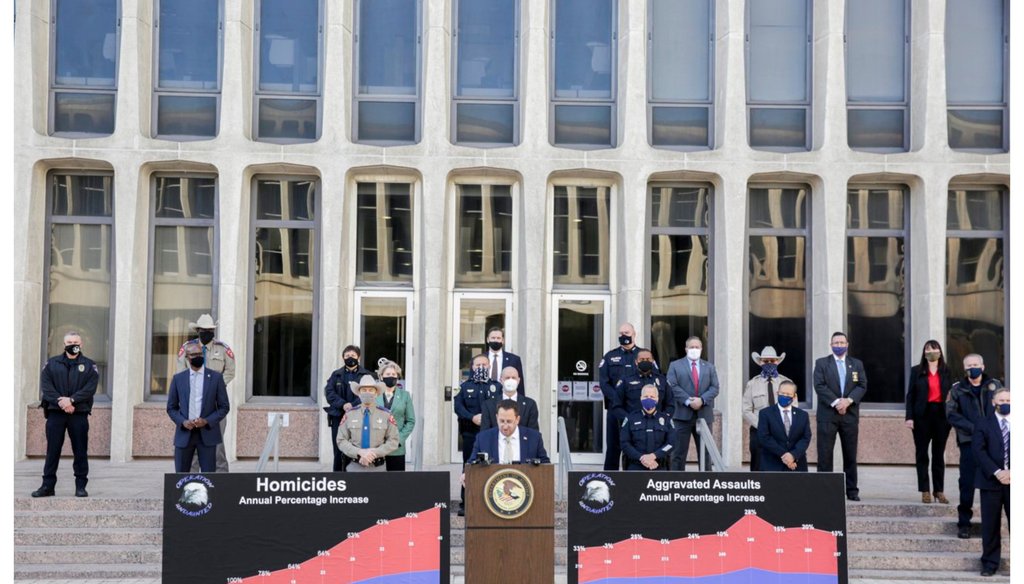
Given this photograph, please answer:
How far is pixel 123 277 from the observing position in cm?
1539

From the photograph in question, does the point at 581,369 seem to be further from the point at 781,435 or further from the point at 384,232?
the point at 781,435

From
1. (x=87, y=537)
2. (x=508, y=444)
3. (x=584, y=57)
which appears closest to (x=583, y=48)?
(x=584, y=57)

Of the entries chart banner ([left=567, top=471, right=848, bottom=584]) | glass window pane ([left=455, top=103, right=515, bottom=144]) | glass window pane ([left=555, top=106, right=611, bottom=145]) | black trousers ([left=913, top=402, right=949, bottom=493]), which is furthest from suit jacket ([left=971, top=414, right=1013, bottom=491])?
glass window pane ([left=455, top=103, right=515, bottom=144])

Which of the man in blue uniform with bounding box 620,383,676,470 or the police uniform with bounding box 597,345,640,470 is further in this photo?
the police uniform with bounding box 597,345,640,470

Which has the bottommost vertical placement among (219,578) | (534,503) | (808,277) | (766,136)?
(219,578)

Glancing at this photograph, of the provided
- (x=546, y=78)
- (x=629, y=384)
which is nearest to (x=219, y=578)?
(x=629, y=384)

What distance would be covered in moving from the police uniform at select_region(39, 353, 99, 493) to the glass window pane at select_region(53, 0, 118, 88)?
5.50 meters

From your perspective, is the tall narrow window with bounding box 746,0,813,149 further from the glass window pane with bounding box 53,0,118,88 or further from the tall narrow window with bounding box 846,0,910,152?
the glass window pane with bounding box 53,0,118,88

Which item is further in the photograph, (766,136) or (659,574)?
(766,136)

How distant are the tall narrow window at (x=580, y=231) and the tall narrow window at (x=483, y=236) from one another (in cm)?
72

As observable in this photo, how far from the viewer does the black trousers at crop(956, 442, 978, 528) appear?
11.3 m

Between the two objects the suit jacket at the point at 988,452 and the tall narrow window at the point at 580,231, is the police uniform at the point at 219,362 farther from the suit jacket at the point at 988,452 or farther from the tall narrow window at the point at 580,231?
the suit jacket at the point at 988,452

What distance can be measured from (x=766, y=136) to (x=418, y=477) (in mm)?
9358
